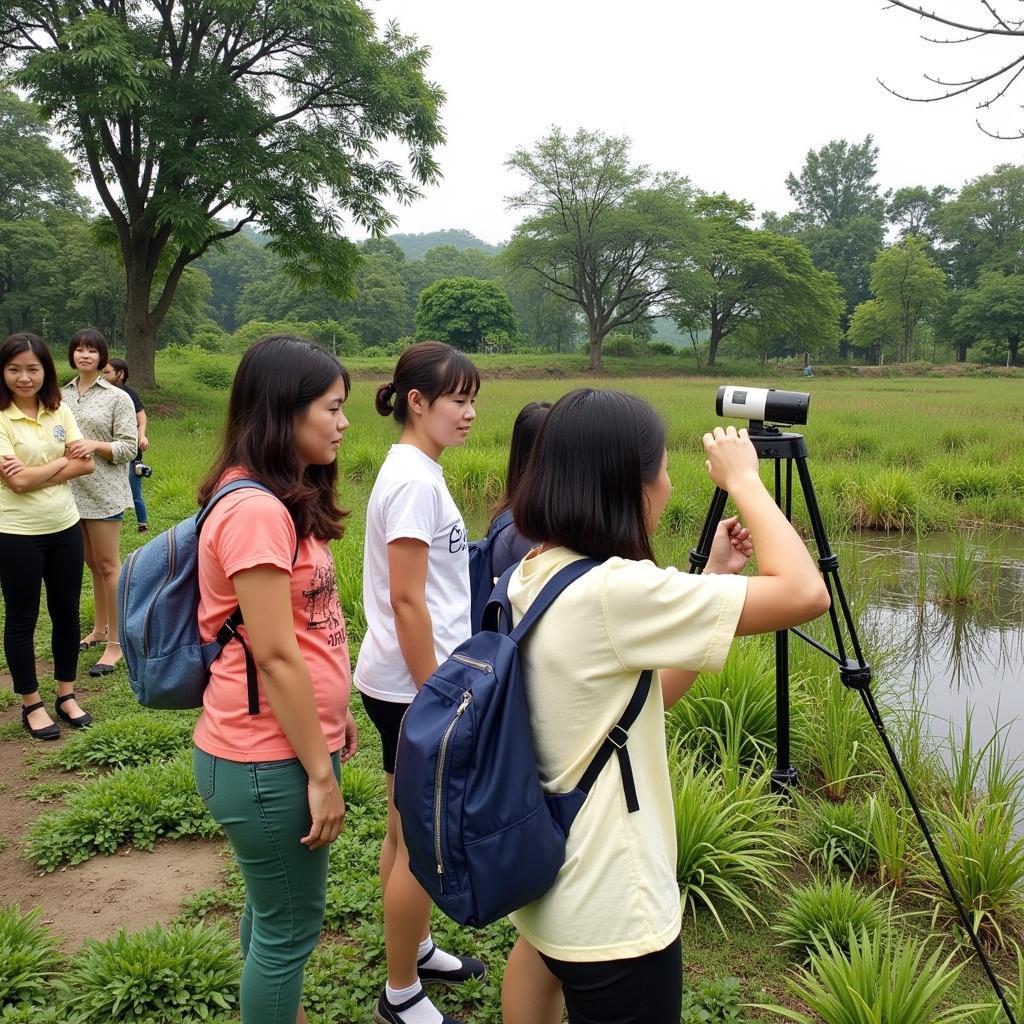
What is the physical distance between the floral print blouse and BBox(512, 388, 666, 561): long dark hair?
12.3 ft

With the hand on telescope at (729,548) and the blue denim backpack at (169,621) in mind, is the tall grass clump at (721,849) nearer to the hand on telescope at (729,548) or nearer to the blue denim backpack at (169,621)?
the hand on telescope at (729,548)

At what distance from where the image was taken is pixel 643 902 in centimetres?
→ 119

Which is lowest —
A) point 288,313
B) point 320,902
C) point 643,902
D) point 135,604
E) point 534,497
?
point 320,902

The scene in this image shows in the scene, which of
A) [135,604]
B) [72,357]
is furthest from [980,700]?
[72,357]

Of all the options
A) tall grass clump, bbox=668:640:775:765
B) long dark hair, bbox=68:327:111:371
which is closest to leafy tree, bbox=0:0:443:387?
long dark hair, bbox=68:327:111:371

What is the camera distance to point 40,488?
338 cm

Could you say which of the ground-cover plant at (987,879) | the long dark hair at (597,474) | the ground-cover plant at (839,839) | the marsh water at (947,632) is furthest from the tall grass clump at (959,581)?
the long dark hair at (597,474)

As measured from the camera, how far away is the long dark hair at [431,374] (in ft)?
6.49

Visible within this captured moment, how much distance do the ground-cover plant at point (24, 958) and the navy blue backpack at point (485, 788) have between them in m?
1.53

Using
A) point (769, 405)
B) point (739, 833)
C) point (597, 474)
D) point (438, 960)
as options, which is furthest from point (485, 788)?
point (739, 833)

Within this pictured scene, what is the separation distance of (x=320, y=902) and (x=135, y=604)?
68cm

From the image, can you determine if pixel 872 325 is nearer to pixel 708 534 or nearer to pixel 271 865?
pixel 708 534

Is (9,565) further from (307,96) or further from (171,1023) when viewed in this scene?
(307,96)

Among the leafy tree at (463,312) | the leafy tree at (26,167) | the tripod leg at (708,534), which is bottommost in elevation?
the tripod leg at (708,534)
